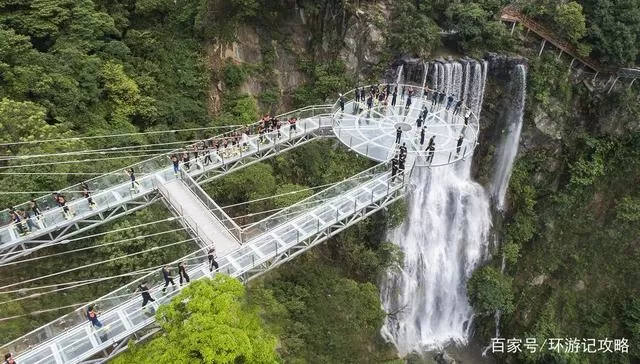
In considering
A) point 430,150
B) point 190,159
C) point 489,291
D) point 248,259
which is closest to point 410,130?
point 430,150

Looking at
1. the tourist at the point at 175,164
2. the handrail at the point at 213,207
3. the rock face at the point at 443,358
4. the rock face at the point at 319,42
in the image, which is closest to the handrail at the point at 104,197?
the tourist at the point at 175,164

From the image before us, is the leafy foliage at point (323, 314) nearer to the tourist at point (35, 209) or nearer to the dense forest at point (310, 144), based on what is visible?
the dense forest at point (310, 144)

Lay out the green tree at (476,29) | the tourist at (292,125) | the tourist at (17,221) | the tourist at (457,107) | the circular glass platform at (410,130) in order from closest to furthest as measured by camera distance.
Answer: the tourist at (17,221) → the circular glass platform at (410,130) → the tourist at (292,125) → the tourist at (457,107) → the green tree at (476,29)

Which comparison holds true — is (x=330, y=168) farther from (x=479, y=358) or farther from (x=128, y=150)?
(x=479, y=358)

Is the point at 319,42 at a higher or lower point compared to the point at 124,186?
higher

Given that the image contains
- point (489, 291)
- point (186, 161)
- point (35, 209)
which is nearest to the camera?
point (35, 209)

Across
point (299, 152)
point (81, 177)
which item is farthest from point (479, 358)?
point (81, 177)

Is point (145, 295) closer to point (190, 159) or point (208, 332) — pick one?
point (208, 332)
